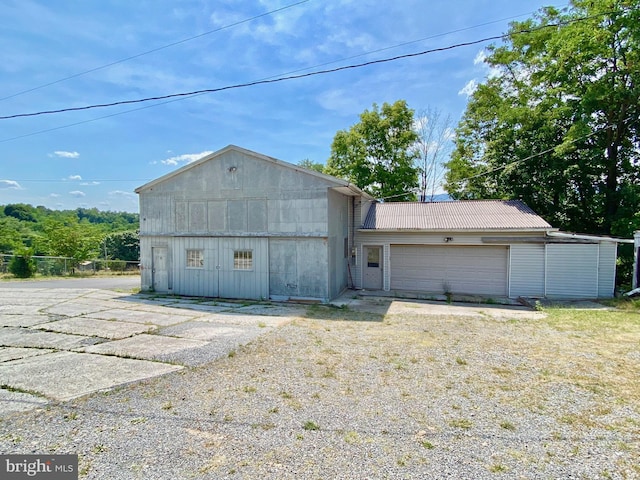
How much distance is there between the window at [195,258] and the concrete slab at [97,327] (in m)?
4.03

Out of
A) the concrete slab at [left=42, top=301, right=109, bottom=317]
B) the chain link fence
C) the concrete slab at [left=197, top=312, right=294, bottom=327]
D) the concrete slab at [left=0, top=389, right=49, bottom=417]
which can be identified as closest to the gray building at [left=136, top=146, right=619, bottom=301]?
the concrete slab at [left=197, top=312, right=294, bottom=327]

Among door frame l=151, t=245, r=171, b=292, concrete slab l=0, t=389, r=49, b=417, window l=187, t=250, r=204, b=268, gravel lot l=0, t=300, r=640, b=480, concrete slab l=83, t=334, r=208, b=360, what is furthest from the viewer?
door frame l=151, t=245, r=171, b=292

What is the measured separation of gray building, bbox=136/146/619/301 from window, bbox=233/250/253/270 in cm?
4

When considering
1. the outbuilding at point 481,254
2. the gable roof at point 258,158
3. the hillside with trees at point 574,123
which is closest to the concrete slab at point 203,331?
the gable roof at point 258,158

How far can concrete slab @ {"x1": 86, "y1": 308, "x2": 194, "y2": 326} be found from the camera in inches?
336

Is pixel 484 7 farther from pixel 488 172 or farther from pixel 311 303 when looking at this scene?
pixel 488 172

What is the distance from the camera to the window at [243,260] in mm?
11742

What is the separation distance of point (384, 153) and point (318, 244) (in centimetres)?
1707

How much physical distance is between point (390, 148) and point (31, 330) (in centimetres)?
2343

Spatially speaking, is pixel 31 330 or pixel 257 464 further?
pixel 31 330

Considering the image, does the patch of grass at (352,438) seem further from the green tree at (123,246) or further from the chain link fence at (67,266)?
the green tree at (123,246)

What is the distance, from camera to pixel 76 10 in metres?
8.15

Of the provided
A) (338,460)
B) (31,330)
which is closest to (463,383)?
(338,460)

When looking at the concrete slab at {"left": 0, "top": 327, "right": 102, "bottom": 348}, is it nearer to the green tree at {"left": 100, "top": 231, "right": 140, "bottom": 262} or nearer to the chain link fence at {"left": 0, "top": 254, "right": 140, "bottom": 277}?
the chain link fence at {"left": 0, "top": 254, "right": 140, "bottom": 277}
